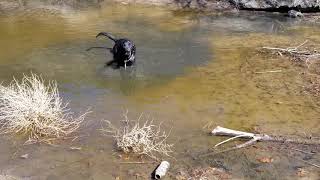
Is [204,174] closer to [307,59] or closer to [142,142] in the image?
[142,142]

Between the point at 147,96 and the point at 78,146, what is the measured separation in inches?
88.0

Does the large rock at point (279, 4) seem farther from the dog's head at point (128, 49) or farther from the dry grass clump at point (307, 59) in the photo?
the dog's head at point (128, 49)

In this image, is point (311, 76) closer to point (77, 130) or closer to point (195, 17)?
point (77, 130)

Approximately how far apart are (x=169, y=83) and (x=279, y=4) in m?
8.31

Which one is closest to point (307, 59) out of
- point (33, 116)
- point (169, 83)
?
point (169, 83)

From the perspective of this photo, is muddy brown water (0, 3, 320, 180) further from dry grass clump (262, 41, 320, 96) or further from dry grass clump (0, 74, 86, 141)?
dry grass clump (0, 74, 86, 141)

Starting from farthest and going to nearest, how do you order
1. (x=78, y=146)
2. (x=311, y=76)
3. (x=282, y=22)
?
(x=282, y=22) → (x=311, y=76) → (x=78, y=146)

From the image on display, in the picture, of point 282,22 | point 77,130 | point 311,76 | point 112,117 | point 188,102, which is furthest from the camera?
point 282,22

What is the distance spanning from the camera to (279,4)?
1630cm

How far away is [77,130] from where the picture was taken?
24.4 feet

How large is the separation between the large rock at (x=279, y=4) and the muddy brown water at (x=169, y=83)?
887mm

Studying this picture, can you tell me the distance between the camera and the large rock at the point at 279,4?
15969mm

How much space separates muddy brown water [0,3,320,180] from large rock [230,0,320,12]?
89 centimetres

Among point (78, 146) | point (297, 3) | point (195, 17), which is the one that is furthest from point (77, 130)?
point (297, 3)
